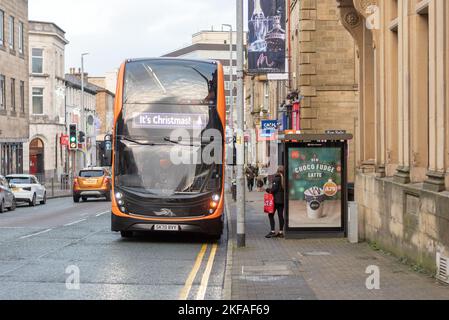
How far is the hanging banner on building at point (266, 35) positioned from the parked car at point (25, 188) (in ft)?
55.7

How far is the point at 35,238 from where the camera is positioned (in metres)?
17.5

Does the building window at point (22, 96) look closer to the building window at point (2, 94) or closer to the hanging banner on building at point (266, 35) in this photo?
the building window at point (2, 94)

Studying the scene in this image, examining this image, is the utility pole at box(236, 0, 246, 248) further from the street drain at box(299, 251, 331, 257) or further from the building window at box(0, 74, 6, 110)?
the building window at box(0, 74, 6, 110)

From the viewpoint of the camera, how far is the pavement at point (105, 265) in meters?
10.0

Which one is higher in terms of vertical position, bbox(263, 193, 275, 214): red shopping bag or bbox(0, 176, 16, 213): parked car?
bbox(263, 193, 275, 214): red shopping bag

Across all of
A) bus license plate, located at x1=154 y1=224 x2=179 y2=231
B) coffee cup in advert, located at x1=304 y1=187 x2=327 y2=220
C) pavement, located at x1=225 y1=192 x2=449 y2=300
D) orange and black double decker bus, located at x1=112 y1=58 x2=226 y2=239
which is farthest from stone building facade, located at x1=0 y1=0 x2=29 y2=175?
pavement, located at x1=225 y1=192 x2=449 y2=300

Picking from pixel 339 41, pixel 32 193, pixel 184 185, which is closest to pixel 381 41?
pixel 184 185

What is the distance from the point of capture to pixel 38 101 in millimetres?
66312

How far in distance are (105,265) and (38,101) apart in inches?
2205

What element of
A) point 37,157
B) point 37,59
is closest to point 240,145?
point 37,157

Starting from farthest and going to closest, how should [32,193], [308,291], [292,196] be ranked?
[32,193] < [292,196] < [308,291]

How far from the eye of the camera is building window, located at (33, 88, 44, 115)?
217ft
